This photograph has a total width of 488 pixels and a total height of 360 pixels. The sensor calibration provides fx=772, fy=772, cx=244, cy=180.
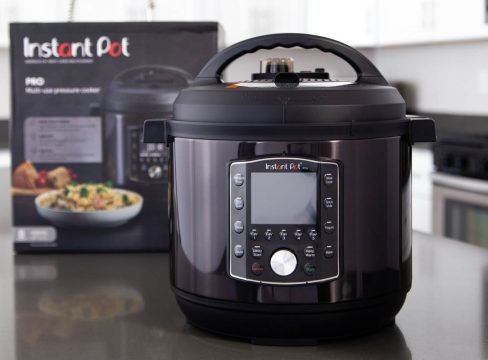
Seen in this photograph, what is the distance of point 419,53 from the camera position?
4.41 meters

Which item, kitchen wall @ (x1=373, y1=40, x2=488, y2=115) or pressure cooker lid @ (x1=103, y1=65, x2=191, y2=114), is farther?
kitchen wall @ (x1=373, y1=40, x2=488, y2=115)

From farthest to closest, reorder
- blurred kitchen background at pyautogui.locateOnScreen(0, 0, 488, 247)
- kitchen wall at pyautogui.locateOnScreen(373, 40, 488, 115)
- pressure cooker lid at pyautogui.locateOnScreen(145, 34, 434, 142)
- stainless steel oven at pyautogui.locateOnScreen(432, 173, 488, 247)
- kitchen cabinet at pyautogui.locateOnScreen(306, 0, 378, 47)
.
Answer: kitchen cabinet at pyautogui.locateOnScreen(306, 0, 378, 47), kitchen wall at pyautogui.locateOnScreen(373, 40, 488, 115), blurred kitchen background at pyautogui.locateOnScreen(0, 0, 488, 247), stainless steel oven at pyautogui.locateOnScreen(432, 173, 488, 247), pressure cooker lid at pyautogui.locateOnScreen(145, 34, 434, 142)

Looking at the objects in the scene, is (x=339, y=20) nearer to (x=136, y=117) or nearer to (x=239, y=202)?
(x=136, y=117)

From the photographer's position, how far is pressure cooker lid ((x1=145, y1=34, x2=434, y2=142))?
653 millimetres

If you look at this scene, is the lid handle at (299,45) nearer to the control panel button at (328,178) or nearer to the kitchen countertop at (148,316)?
the control panel button at (328,178)

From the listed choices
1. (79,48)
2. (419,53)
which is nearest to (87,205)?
(79,48)

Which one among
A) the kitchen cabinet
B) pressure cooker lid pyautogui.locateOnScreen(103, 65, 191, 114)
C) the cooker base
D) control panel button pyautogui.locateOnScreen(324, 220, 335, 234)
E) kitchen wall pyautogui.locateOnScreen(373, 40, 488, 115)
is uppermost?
the kitchen cabinet

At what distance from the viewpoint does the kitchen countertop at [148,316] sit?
0.69 metres

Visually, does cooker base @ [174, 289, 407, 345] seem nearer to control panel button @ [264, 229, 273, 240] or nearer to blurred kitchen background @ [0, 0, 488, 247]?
control panel button @ [264, 229, 273, 240]

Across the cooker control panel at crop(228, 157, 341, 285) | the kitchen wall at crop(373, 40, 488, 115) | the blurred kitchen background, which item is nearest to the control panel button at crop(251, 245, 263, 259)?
the cooker control panel at crop(228, 157, 341, 285)

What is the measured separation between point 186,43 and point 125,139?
16 cm

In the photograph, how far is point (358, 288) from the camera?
684mm

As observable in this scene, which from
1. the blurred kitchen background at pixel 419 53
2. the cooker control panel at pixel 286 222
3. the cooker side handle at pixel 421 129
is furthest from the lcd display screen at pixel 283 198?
the blurred kitchen background at pixel 419 53

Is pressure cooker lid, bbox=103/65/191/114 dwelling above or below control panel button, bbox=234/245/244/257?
above
